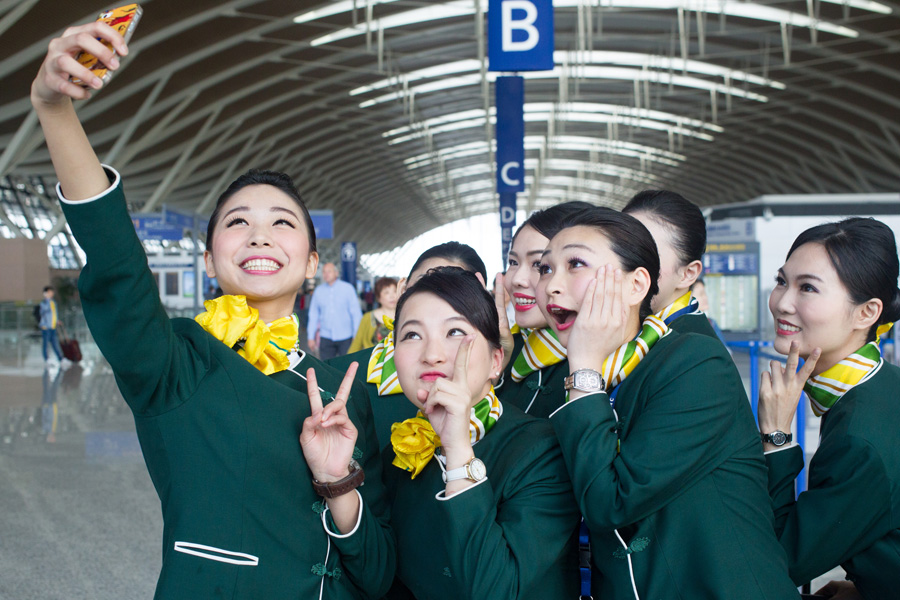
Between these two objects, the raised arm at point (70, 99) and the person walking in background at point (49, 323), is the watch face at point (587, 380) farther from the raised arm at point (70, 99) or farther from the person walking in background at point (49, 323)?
the person walking in background at point (49, 323)

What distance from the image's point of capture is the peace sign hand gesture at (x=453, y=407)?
69.4 inches

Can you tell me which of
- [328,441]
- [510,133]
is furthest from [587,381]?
[510,133]

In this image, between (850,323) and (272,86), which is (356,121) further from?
(850,323)

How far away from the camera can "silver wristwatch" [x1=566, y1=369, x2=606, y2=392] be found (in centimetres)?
183

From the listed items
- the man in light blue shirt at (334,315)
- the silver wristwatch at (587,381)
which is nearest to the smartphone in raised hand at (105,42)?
the silver wristwatch at (587,381)

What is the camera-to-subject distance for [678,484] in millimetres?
1779

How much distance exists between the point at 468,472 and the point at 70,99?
1.08 metres

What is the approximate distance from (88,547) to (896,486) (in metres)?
4.52

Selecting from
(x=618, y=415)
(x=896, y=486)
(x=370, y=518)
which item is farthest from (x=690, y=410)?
(x=370, y=518)

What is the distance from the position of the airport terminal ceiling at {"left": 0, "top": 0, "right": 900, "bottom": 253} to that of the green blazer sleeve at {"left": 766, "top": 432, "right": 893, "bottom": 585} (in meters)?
16.6

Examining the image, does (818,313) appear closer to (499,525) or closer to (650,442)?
(650,442)

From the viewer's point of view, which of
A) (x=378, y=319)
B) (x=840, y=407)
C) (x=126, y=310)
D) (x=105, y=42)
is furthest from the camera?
(x=378, y=319)

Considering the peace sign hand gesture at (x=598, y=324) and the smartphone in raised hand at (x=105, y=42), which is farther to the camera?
the peace sign hand gesture at (x=598, y=324)

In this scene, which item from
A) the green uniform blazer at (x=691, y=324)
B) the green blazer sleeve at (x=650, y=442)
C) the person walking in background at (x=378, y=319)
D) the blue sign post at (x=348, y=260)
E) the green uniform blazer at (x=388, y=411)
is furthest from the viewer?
the blue sign post at (x=348, y=260)
